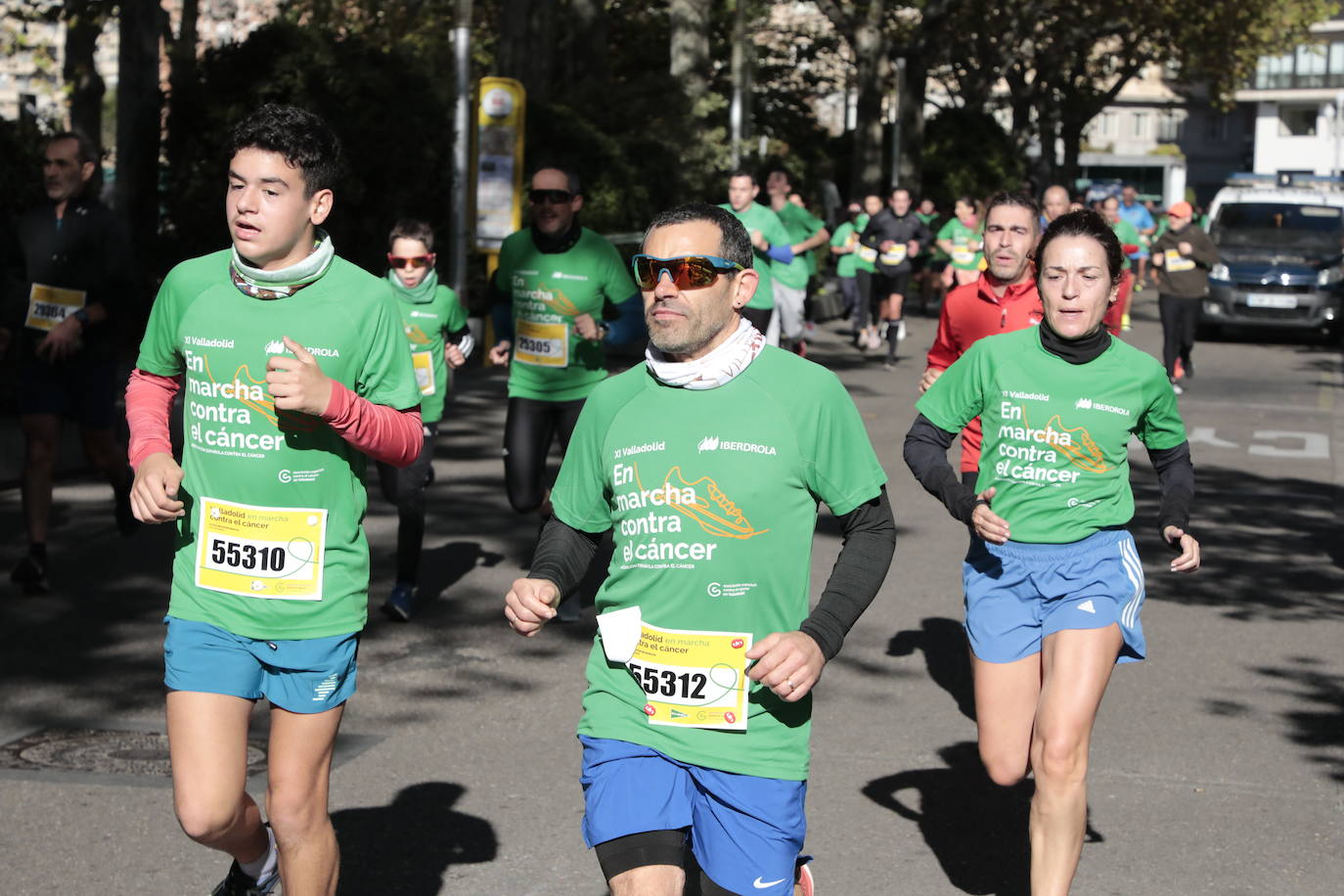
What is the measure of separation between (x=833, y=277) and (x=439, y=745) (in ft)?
91.5

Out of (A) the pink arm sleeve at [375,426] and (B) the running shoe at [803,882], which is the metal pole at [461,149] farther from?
(B) the running shoe at [803,882]

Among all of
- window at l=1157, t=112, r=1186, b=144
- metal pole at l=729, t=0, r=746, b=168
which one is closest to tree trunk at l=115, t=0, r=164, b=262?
metal pole at l=729, t=0, r=746, b=168

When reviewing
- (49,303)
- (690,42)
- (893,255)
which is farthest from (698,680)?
(690,42)

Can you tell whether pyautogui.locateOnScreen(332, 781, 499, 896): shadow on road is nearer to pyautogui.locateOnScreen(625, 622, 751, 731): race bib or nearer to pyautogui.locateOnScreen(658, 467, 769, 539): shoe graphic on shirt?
pyautogui.locateOnScreen(625, 622, 751, 731): race bib

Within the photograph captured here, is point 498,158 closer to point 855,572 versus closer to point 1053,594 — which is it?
point 1053,594

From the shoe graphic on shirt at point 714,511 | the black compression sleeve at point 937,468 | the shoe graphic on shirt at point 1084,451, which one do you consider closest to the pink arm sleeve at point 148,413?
the shoe graphic on shirt at point 714,511

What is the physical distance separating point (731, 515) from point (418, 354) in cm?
538

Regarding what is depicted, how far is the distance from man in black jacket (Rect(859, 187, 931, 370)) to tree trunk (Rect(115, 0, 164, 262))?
26.2ft

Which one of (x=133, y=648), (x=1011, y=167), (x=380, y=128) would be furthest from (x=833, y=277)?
(x=133, y=648)

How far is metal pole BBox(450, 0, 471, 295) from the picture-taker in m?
19.7

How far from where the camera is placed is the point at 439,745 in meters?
6.65

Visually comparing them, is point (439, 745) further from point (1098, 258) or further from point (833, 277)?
point (833, 277)

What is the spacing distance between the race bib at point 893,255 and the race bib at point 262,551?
18046mm

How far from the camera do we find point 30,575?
8.96 m
